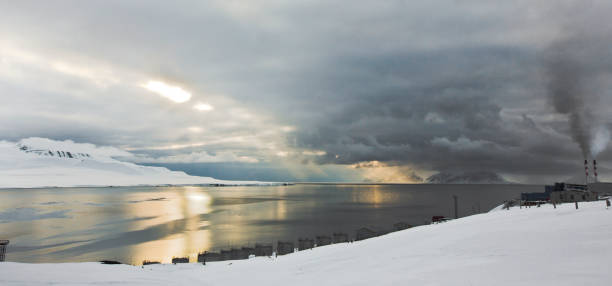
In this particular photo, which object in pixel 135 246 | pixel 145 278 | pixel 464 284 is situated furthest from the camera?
pixel 135 246

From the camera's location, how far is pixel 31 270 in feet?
58.2

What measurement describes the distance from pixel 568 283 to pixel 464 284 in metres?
2.59

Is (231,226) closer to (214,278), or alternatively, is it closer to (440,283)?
(214,278)

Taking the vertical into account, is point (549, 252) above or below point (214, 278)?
above

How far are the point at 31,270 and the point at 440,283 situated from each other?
75.2 ft

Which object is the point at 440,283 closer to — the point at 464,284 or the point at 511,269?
the point at 464,284

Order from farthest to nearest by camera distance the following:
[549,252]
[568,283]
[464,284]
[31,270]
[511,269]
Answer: [31,270], [549,252], [511,269], [464,284], [568,283]

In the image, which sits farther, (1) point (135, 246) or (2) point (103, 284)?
(1) point (135, 246)

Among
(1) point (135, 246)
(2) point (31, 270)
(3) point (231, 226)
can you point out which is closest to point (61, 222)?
(1) point (135, 246)

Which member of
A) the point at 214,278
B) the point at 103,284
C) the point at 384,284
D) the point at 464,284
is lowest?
the point at 214,278

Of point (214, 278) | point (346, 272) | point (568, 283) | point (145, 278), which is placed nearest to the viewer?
point (568, 283)

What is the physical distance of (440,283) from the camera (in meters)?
9.75

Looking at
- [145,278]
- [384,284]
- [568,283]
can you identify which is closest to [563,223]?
[568,283]

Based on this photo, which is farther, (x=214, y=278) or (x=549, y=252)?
(x=214, y=278)
